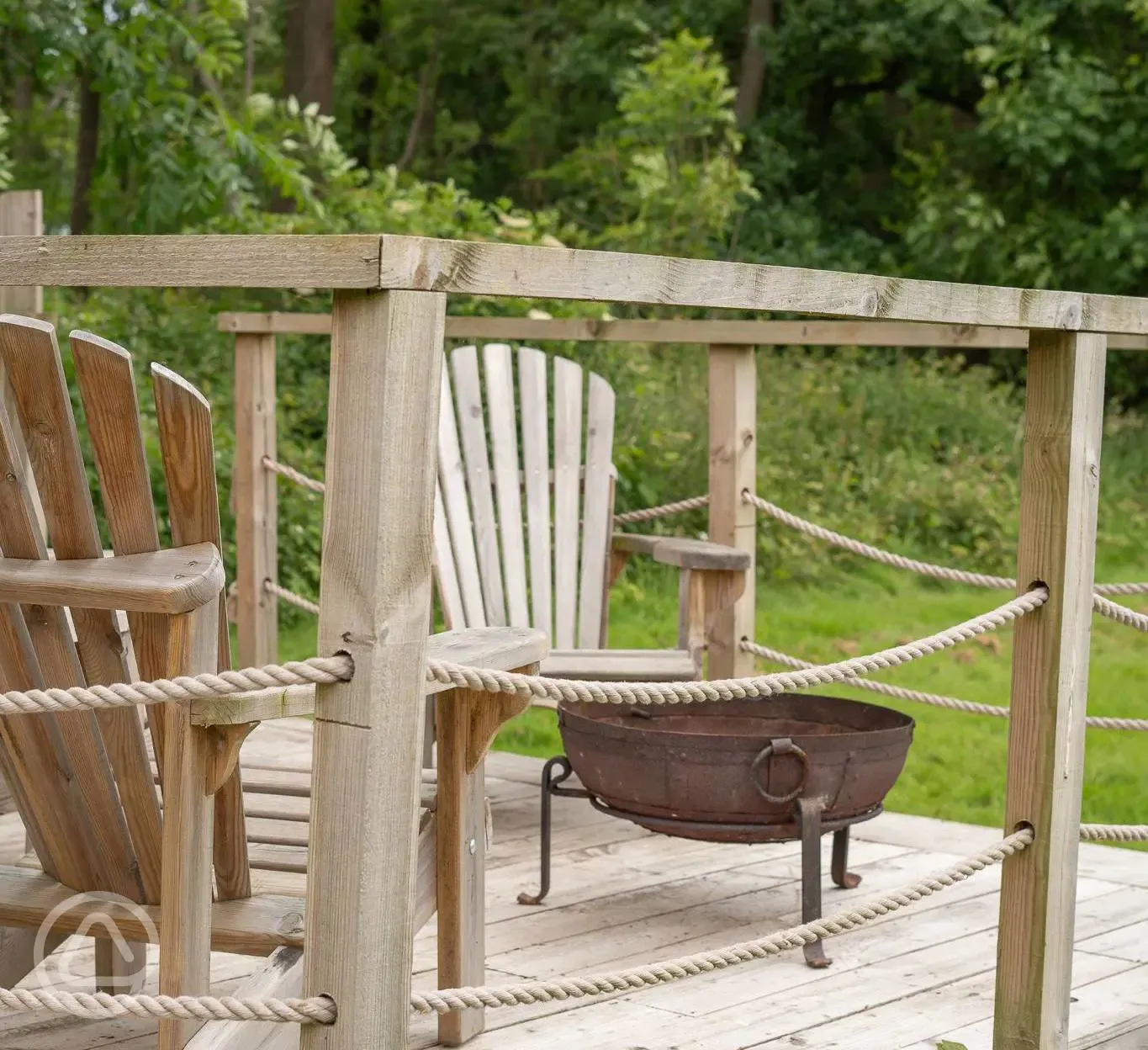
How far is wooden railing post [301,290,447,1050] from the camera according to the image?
146 cm

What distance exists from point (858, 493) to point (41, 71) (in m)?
4.49

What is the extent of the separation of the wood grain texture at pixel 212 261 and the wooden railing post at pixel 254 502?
10.3 feet

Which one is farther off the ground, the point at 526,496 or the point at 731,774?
the point at 526,496

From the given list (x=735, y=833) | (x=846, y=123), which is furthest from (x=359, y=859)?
(x=846, y=123)

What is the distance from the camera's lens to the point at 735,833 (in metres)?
2.97

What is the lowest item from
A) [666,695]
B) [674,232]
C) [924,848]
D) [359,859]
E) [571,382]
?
[924,848]

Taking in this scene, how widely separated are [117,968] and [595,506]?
1.96 meters

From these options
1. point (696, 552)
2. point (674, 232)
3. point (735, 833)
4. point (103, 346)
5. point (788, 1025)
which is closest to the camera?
point (103, 346)

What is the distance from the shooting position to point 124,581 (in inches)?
68.1

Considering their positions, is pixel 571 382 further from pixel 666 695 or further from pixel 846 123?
pixel 846 123

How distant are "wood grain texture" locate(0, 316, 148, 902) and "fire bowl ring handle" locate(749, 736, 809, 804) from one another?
1165mm

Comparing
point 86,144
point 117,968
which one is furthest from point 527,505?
point 86,144

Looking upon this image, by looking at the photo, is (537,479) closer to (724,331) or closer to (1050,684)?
(724,331)

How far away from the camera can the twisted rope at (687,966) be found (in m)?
1.59
